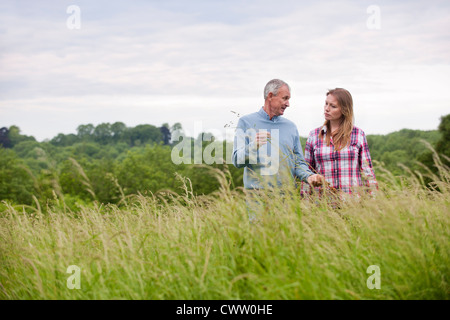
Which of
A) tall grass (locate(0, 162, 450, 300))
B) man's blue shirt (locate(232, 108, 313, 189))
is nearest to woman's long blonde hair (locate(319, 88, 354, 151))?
man's blue shirt (locate(232, 108, 313, 189))

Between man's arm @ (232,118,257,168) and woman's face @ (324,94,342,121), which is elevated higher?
woman's face @ (324,94,342,121)

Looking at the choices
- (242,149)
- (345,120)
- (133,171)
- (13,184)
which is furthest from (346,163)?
(13,184)

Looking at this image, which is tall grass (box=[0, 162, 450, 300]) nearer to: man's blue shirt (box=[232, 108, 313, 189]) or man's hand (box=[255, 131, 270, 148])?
man's blue shirt (box=[232, 108, 313, 189])

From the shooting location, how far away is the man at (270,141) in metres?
5.03

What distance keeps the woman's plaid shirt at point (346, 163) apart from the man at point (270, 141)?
0.23m

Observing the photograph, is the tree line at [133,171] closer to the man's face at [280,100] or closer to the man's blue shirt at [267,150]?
the man's blue shirt at [267,150]

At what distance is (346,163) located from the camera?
5430 millimetres

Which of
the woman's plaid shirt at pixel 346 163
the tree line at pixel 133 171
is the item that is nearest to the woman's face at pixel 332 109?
the woman's plaid shirt at pixel 346 163

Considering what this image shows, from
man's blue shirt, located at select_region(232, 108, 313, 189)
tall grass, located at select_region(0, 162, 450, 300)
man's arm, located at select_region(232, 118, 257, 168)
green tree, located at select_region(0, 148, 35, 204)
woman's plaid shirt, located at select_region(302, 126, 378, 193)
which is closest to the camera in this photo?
tall grass, located at select_region(0, 162, 450, 300)

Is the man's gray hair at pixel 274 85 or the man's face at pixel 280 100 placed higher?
the man's gray hair at pixel 274 85

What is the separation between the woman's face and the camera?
5.48 metres

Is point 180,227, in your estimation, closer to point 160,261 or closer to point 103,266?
point 160,261

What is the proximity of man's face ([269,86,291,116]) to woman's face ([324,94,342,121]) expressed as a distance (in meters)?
0.48

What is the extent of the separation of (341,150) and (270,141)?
1.09 m
